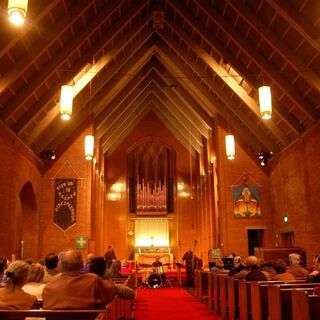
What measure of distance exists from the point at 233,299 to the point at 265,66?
5843mm

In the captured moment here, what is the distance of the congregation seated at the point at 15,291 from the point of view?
2989 mm

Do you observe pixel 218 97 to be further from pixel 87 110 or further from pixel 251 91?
pixel 87 110

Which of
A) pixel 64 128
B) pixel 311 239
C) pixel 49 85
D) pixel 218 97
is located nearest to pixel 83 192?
pixel 64 128

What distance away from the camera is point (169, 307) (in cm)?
833

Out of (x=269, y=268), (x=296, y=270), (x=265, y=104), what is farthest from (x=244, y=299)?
(x=265, y=104)

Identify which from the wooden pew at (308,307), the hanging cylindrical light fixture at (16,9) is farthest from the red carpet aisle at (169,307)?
the hanging cylindrical light fixture at (16,9)

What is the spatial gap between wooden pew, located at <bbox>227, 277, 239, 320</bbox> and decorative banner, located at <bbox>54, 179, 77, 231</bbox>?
8.06 metres

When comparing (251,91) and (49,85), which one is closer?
(49,85)

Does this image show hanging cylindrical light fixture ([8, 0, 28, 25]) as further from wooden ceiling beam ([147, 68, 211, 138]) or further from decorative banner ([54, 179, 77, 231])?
wooden ceiling beam ([147, 68, 211, 138])

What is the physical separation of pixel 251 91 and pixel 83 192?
19.8ft

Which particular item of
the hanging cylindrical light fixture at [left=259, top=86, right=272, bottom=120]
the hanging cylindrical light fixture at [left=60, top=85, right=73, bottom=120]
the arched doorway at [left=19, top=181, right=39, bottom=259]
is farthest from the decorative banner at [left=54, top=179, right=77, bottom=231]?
the hanging cylindrical light fixture at [left=259, top=86, right=272, bottom=120]

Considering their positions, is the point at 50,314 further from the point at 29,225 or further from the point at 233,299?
the point at 29,225

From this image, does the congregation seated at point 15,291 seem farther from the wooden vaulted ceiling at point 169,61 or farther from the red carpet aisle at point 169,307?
the wooden vaulted ceiling at point 169,61

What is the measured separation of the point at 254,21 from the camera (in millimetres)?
8984
